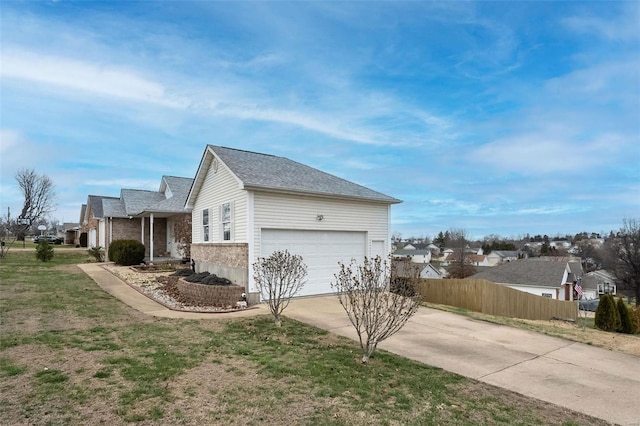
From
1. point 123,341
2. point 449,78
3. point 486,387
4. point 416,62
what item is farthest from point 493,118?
point 123,341

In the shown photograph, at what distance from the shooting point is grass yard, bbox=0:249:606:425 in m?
4.11

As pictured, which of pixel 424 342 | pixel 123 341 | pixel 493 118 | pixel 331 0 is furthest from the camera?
pixel 493 118

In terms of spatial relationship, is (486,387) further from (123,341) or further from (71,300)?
(71,300)

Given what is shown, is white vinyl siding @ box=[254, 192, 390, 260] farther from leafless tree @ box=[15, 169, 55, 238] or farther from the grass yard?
leafless tree @ box=[15, 169, 55, 238]

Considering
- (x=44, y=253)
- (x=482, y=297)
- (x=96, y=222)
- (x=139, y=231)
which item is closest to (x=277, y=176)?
(x=482, y=297)

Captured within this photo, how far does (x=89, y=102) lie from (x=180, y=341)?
42.3ft

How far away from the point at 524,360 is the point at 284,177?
923 centimetres

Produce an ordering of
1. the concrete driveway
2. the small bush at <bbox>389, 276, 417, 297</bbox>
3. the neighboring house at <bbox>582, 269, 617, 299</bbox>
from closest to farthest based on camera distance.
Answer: the concrete driveway
the small bush at <bbox>389, 276, 417, 297</bbox>
the neighboring house at <bbox>582, 269, 617, 299</bbox>

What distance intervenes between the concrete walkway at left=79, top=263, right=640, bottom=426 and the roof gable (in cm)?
394

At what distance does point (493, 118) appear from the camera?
75.5 ft

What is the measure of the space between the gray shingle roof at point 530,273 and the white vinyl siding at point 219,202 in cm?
3415

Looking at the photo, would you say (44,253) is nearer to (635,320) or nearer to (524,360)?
(524,360)

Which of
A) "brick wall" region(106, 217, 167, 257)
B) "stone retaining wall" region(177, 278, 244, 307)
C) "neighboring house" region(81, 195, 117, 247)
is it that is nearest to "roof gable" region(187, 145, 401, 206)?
"stone retaining wall" region(177, 278, 244, 307)

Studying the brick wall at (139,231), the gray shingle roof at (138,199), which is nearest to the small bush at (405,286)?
the gray shingle roof at (138,199)
